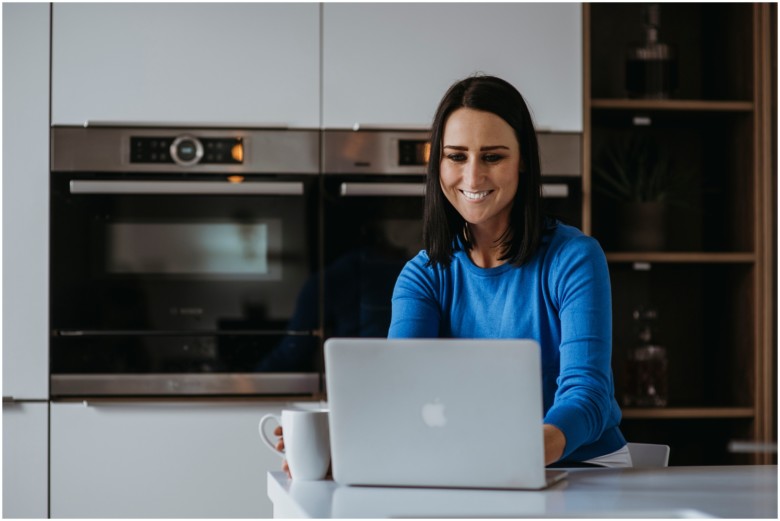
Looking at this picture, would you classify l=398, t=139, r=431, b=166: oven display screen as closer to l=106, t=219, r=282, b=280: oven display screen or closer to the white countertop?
l=106, t=219, r=282, b=280: oven display screen

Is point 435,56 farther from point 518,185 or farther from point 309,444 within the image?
point 309,444

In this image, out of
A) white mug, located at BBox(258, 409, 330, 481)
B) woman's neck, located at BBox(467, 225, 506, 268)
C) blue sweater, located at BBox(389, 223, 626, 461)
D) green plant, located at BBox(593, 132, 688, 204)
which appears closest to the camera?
white mug, located at BBox(258, 409, 330, 481)

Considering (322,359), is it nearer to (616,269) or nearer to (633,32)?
(616,269)

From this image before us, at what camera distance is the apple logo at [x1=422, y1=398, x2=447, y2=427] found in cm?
110

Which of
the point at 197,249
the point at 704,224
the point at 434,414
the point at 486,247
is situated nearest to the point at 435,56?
the point at 197,249

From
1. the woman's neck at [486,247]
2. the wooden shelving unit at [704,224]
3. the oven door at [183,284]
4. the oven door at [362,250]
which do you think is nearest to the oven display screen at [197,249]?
the oven door at [183,284]

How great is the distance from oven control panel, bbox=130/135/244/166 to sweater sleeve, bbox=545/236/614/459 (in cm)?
139

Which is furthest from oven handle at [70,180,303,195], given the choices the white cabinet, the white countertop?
the white countertop

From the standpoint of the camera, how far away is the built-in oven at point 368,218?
8.78 ft

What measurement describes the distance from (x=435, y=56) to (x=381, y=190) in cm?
41

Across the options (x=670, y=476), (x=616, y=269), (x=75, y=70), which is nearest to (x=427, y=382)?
(x=670, y=476)

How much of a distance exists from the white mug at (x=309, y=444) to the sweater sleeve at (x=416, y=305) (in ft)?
1.15

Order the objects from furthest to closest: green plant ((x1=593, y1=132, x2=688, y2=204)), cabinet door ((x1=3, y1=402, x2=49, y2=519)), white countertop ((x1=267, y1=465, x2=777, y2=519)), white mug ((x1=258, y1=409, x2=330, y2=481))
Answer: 1. green plant ((x1=593, y1=132, x2=688, y2=204))
2. cabinet door ((x1=3, y1=402, x2=49, y2=519))
3. white mug ((x1=258, y1=409, x2=330, y2=481))
4. white countertop ((x1=267, y1=465, x2=777, y2=519))

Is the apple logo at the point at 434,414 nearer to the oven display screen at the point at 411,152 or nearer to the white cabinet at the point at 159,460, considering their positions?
the white cabinet at the point at 159,460
